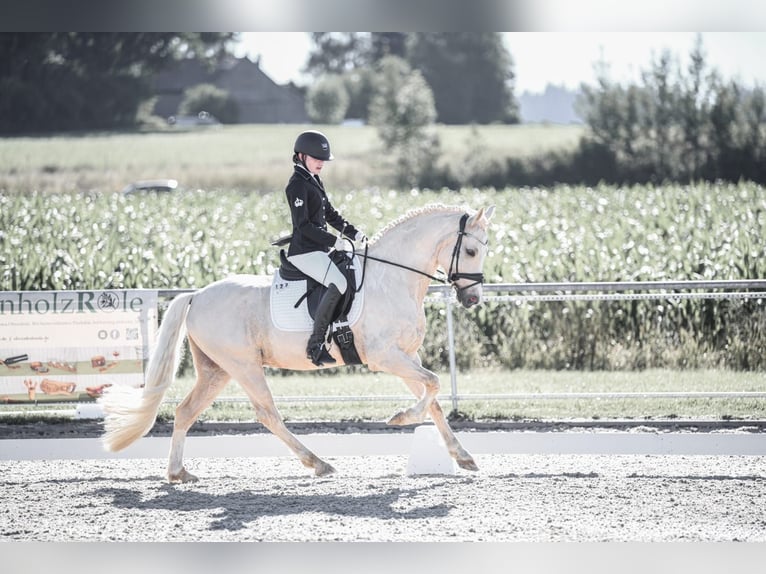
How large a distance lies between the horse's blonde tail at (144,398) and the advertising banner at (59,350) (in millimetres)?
2284

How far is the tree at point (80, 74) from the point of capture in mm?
34312

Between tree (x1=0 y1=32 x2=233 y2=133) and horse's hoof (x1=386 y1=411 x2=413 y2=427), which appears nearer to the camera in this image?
horse's hoof (x1=386 y1=411 x2=413 y2=427)

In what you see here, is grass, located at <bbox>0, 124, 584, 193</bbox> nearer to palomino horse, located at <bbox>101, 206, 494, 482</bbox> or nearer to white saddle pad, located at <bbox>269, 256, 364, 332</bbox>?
palomino horse, located at <bbox>101, 206, 494, 482</bbox>

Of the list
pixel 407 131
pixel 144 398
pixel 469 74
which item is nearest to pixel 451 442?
pixel 144 398

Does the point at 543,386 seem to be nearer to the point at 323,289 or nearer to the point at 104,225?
the point at 323,289

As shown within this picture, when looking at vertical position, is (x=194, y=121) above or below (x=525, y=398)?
above

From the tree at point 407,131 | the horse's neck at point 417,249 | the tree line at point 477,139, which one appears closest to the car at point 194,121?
the tree line at point 477,139

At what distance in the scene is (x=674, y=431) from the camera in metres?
8.98

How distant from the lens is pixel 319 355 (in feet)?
23.7

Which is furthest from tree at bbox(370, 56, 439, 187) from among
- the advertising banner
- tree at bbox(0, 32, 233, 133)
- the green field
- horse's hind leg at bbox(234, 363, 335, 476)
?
horse's hind leg at bbox(234, 363, 335, 476)

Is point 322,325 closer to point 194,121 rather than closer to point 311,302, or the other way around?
point 311,302

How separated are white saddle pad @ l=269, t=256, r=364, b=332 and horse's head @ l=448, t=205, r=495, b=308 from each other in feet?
2.24

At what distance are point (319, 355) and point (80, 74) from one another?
3347 centimetres

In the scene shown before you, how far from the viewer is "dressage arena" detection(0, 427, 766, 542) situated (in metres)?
5.93
